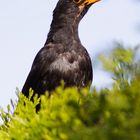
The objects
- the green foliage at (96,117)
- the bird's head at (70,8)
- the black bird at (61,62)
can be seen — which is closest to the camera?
the green foliage at (96,117)

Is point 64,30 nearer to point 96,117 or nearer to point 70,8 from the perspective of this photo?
point 70,8

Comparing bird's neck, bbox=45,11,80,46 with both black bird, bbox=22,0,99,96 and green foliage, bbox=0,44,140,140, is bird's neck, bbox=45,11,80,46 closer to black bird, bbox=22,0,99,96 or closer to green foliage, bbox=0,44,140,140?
black bird, bbox=22,0,99,96

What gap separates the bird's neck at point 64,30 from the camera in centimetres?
738

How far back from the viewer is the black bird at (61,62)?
6984 millimetres

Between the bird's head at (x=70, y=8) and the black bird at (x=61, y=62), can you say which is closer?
the black bird at (x=61, y=62)

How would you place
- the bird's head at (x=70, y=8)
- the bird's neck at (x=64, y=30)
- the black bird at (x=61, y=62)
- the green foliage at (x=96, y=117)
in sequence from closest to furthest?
the green foliage at (x=96, y=117), the black bird at (x=61, y=62), the bird's neck at (x=64, y=30), the bird's head at (x=70, y=8)

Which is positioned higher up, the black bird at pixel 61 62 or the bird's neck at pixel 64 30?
the bird's neck at pixel 64 30

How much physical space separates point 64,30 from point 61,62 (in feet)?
2.21

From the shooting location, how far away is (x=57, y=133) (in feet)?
7.75

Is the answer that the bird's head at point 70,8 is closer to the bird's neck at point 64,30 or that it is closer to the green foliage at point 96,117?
the bird's neck at point 64,30

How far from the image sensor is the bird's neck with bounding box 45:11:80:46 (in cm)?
738

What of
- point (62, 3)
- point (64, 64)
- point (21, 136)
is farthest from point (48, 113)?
point (62, 3)

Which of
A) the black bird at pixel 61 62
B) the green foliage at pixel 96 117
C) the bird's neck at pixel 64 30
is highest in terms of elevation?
the bird's neck at pixel 64 30

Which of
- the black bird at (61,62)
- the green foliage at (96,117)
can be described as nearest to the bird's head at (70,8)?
the black bird at (61,62)
